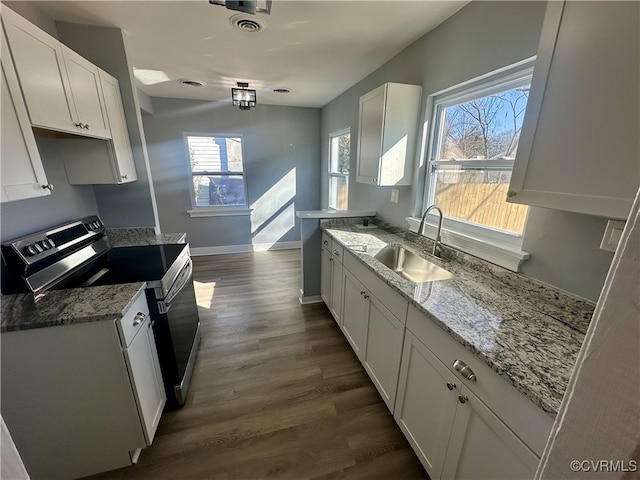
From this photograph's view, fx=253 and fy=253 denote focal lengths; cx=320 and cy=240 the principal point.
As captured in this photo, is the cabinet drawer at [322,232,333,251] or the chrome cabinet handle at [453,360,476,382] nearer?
the chrome cabinet handle at [453,360,476,382]

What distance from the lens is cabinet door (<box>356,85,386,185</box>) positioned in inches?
80.4

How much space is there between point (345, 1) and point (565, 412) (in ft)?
6.81

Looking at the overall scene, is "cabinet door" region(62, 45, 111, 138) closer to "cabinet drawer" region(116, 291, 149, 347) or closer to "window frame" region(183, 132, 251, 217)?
"cabinet drawer" region(116, 291, 149, 347)

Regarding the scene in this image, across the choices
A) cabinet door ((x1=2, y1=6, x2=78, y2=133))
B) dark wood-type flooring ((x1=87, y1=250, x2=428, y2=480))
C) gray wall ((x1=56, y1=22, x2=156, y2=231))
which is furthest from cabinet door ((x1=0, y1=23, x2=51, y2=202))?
dark wood-type flooring ((x1=87, y1=250, x2=428, y2=480))

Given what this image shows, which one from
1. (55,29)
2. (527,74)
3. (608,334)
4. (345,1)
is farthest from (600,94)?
(55,29)

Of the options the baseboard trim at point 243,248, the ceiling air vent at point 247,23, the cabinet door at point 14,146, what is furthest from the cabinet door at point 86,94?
the baseboard trim at point 243,248

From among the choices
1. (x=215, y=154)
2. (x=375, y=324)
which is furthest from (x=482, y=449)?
(x=215, y=154)

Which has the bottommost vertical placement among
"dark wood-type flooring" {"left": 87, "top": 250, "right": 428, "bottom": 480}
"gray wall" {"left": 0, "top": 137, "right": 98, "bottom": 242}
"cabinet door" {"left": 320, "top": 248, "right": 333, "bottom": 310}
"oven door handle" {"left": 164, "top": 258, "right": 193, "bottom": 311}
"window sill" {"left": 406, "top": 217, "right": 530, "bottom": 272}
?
"dark wood-type flooring" {"left": 87, "top": 250, "right": 428, "bottom": 480}

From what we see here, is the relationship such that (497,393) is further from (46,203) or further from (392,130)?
(46,203)

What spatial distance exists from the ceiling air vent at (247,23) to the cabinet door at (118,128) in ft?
3.40

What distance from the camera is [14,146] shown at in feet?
3.73

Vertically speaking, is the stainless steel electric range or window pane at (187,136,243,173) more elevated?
window pane at (187,136,243,173)

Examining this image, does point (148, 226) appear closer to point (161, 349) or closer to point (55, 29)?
point (161, 349)

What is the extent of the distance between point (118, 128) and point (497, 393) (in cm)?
282
